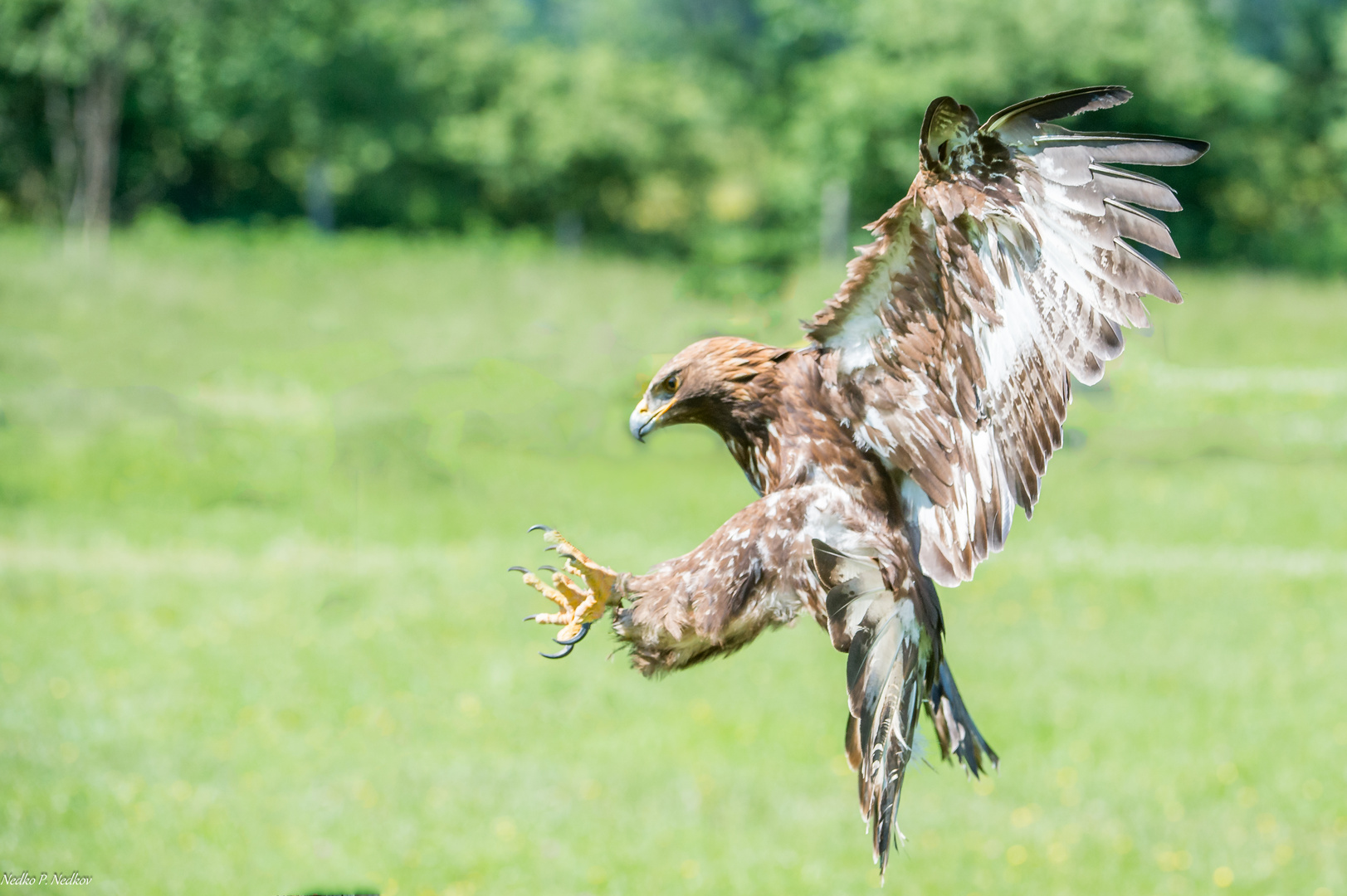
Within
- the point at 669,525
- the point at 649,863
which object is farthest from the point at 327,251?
the point at 649,863

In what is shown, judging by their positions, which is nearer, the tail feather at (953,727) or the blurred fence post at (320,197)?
the tail feather at (953,727)

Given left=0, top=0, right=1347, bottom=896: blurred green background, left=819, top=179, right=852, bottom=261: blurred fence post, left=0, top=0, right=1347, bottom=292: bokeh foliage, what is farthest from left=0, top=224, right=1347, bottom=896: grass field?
left=819, top=179, right=852, bottom=261: blurred fence post

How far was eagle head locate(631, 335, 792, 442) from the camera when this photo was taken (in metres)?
2.24

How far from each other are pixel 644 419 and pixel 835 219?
75.6 feet

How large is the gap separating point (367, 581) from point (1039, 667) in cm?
485

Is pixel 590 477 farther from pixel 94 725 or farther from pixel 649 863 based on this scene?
pixel 649 863

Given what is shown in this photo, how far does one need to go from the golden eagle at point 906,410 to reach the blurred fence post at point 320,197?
928 inches

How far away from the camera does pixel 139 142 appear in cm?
2325

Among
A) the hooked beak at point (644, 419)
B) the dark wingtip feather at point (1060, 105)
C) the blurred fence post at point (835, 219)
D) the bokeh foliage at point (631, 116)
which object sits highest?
the bokeh foliage at point (631, 116)

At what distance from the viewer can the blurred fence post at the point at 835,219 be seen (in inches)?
947

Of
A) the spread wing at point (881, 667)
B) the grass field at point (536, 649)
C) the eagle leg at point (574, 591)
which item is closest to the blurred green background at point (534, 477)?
the grass field at point (536, 649)
